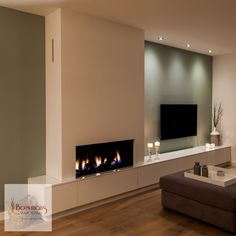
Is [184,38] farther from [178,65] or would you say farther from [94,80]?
[94,80]

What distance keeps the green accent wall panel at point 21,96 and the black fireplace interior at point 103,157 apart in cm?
54

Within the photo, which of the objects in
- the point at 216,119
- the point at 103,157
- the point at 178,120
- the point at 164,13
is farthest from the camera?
the point at 216,119

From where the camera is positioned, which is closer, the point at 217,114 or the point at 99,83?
the point at 99,83

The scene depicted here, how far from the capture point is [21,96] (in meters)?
3.47

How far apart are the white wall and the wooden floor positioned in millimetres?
3380

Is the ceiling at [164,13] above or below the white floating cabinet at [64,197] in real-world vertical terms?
above

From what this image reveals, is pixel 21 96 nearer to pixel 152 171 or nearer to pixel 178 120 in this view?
pixel 152 171

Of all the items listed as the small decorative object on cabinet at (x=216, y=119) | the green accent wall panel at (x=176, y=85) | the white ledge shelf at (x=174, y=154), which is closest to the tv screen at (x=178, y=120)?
the green accent wall panel at (x=176, y=85)

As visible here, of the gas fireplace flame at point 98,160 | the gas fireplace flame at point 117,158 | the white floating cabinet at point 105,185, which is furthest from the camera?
the gas fireplace flame at point 117,158

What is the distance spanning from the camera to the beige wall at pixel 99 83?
3486 millimetres

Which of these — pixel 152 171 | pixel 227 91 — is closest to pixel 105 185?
pixel 152 171

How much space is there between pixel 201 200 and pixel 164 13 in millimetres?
2431

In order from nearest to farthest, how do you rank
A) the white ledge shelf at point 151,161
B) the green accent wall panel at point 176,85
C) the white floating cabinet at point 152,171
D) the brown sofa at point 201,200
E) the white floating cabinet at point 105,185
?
the brown sofa at point 201,200
the white ledge shelf at point 151,161
the white floating cabinet at point 105,185
the white floating cabinet at point 152,171
the green accent wall panel at point 176,85

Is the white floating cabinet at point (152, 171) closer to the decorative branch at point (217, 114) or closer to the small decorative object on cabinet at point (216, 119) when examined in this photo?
the small decorative object on cabinet at point (216, 119)
